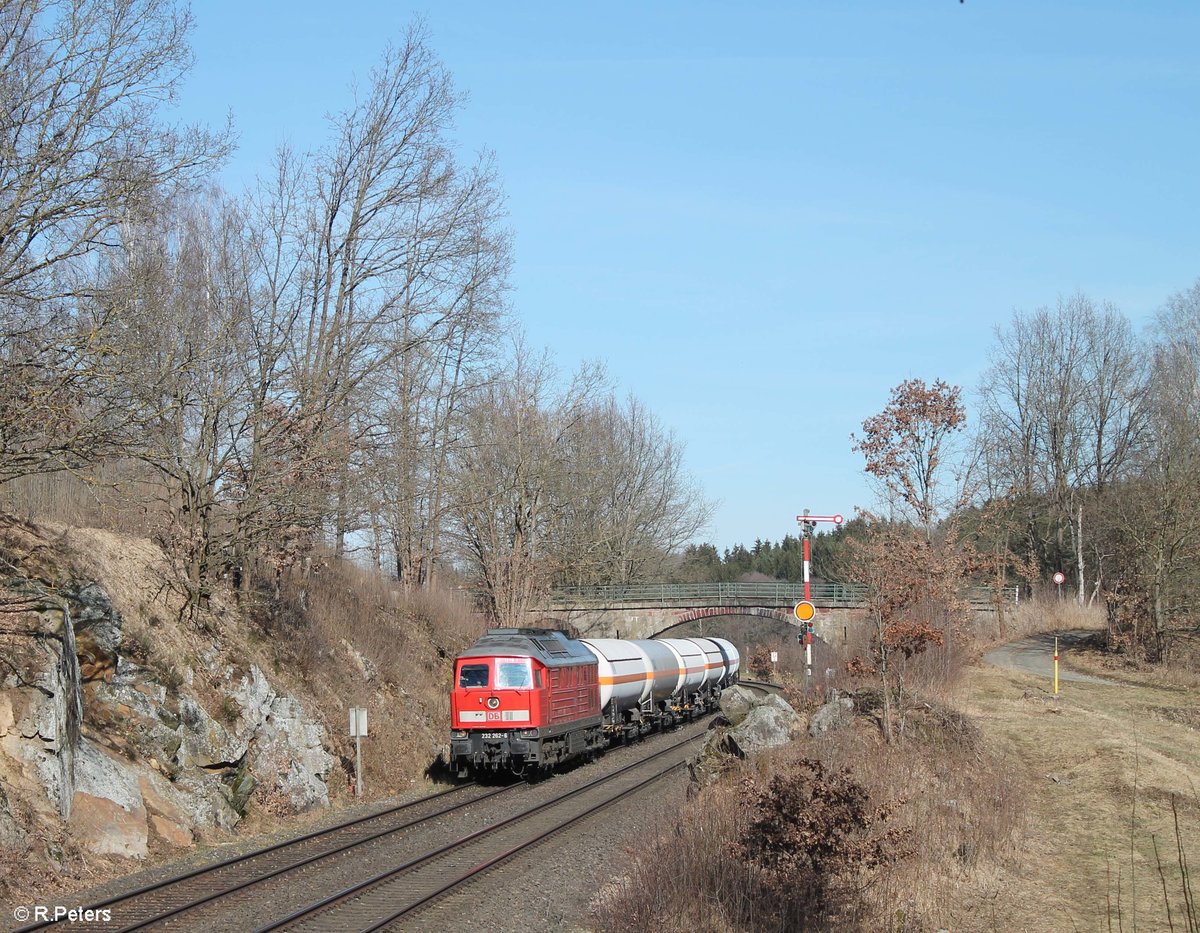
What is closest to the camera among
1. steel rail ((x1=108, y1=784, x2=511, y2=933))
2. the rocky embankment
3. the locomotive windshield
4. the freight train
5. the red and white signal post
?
steel rail ((x1=108, y1=784, x2=511, y2=933))

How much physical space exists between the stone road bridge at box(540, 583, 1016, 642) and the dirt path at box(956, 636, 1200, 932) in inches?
762

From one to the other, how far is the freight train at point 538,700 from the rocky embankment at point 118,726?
3171 millimetres

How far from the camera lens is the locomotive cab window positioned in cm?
2156

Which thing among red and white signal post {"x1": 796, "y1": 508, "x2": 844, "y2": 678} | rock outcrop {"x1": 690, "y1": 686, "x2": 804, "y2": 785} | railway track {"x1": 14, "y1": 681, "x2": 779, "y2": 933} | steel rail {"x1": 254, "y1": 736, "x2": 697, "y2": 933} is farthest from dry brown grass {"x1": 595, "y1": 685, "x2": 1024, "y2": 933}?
red and white signal post {"x1": 796, "y1": 508, "x2": 844, "y2": 678}

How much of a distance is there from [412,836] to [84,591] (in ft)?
20.1

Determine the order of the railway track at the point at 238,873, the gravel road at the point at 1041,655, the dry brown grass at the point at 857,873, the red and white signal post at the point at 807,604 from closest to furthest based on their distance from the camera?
the dry brown grass at the point at 857,873 < the railway track at the point at 238,873 < the red and white signal post at the point at 807,604 < the gravel road at the point at 1041,655

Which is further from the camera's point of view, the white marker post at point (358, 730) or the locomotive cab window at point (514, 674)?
the locomotive cab window at point (514, 674)

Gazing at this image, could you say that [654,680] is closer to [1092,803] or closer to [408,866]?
[1092,803]

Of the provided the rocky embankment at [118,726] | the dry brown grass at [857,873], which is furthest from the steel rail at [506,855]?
the rocky embankment at [118,726]

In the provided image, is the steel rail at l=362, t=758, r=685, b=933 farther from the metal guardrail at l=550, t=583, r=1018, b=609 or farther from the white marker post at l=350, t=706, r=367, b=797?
the metal guardrail at l=550, t=583, r=1018, b=609

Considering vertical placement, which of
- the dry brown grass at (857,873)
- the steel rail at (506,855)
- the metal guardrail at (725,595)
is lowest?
the steel rail at (506,855)

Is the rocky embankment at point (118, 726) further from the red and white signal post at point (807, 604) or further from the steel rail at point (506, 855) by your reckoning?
the red and white signal post at point (807, 604)

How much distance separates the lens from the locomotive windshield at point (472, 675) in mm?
21859

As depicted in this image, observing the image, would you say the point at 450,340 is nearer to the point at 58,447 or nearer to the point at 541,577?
the point at 541,577
